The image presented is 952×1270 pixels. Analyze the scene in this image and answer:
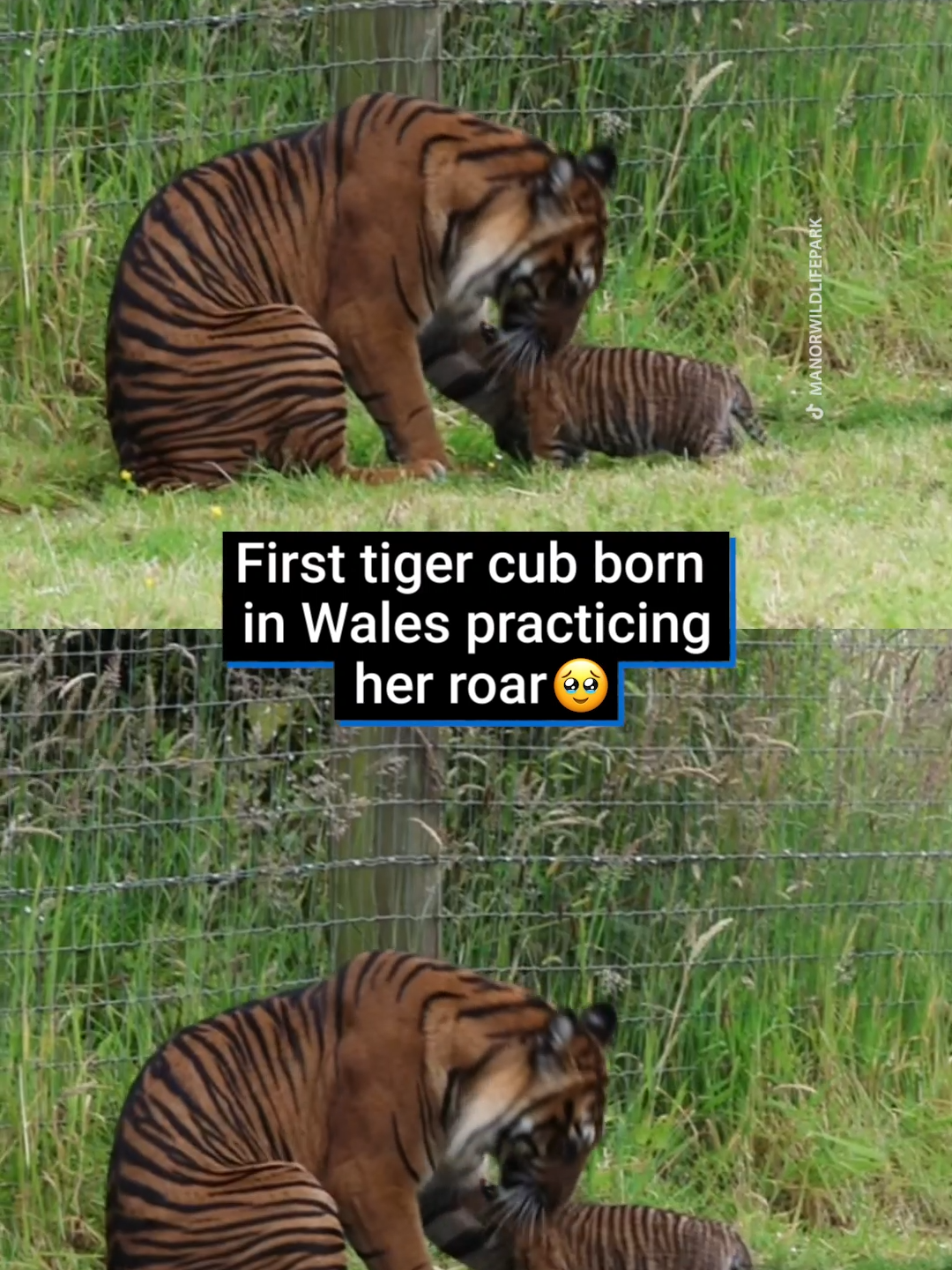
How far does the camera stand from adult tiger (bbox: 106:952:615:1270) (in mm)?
5820

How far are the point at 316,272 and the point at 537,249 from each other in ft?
2.24

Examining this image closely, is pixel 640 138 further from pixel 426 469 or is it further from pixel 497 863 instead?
pixel 497 863

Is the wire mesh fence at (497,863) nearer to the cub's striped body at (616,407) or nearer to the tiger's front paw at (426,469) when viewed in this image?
the tiger's front paw at (426,469)

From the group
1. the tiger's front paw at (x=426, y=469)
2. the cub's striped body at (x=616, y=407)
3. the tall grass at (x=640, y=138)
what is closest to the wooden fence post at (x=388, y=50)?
the tall grass at (x=640, y=138)

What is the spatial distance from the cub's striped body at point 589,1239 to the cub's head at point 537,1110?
0.09 metres

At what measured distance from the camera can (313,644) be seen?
6.77 metres

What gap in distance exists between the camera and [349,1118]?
6.05 meters

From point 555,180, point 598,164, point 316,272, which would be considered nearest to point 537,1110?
point 316,272

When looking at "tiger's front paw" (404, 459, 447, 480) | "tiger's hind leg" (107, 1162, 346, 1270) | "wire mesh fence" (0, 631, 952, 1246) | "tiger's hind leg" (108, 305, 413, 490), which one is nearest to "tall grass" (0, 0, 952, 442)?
"tiger's hind leg" (108, 305, 413, 490)

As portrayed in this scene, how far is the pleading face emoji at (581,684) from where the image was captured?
6.95 meters

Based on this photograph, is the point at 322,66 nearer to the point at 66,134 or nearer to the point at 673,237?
the point at 66,134

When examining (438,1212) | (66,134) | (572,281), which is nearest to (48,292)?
(66,134)

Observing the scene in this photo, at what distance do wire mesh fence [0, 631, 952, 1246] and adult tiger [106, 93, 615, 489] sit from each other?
874 mm

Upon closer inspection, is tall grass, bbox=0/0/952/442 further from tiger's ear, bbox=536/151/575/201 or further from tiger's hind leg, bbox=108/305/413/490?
tiger's ear, bbox=536/151/575/201
